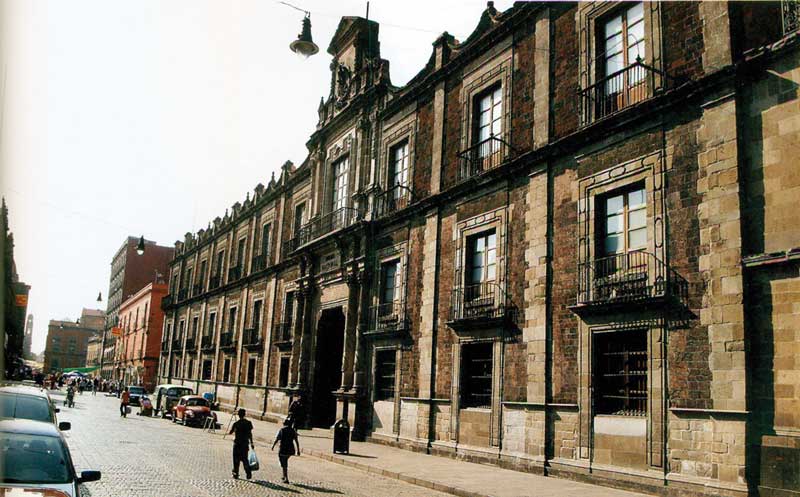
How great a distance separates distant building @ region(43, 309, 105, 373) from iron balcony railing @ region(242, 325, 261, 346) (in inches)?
3486

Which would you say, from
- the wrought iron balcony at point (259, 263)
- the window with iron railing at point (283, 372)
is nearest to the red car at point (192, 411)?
the window with iron railing at point (283, 372)

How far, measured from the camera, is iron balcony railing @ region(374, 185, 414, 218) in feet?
72.5

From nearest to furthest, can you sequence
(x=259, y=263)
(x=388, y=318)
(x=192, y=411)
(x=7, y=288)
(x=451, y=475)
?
1. (x=7, y=288)
2. (x=451, y=475)
3. (x=388, y=318)
4. (x=192, y=411)
5. (x=259, y=263)

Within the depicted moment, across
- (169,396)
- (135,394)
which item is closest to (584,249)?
(169,396)

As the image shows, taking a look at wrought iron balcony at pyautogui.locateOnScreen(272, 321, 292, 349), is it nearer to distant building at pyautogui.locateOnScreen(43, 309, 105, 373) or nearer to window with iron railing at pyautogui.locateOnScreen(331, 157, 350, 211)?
window with iron railing at pyautogui.locateOnScreen(331, 157, 350, 211)

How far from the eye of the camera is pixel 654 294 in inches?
495

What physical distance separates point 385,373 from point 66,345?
372 ft

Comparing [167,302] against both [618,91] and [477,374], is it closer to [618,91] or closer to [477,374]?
[477,374]

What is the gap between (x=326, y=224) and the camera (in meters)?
27.4

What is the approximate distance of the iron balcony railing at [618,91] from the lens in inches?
534

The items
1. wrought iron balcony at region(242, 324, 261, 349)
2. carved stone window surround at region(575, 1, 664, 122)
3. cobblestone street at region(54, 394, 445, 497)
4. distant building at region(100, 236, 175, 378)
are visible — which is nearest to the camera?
cobblestone street at region(54, 394, 445, 497)

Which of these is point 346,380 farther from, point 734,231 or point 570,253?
point 734,231

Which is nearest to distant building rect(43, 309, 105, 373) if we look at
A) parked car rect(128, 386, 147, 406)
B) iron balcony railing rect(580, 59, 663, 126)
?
parked car rect(128, 386, 147, 406)

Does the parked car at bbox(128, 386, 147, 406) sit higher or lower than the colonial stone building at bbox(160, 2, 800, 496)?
lower
